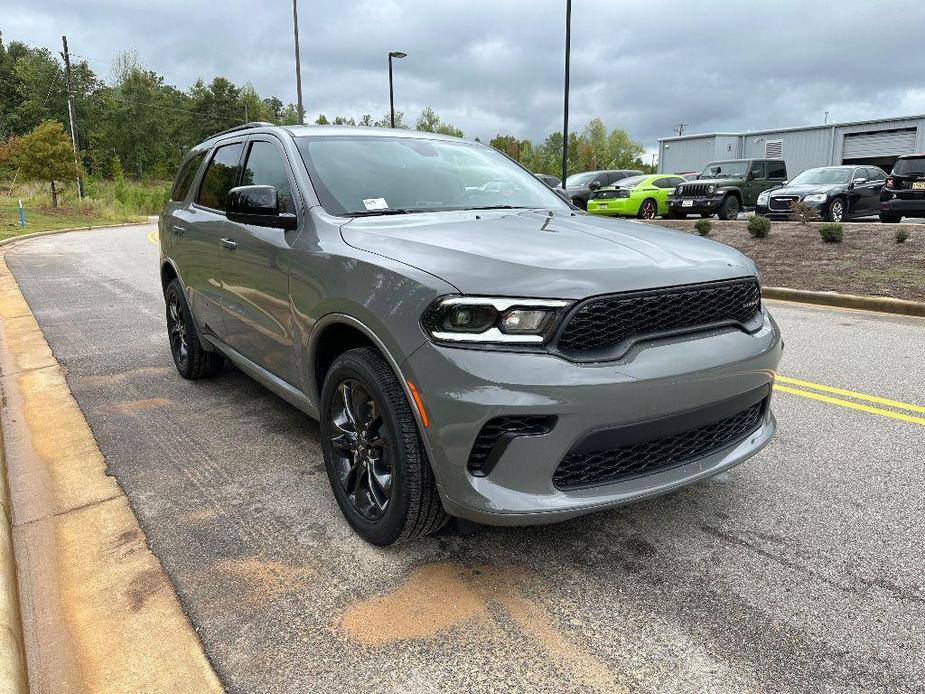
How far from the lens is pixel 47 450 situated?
13.5 ft

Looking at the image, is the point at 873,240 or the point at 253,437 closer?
the point at 253,437

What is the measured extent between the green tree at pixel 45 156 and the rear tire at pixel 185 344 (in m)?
31.5

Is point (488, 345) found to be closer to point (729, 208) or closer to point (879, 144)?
point (729, 208)

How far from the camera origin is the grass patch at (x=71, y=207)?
26.1m

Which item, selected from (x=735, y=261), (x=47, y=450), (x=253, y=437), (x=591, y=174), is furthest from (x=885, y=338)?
(x=591, y=174)

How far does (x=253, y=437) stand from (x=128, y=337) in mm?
3623

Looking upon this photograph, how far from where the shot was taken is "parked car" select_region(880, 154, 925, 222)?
16.0 metres

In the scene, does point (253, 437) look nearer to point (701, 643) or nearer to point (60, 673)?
point (60, 673)

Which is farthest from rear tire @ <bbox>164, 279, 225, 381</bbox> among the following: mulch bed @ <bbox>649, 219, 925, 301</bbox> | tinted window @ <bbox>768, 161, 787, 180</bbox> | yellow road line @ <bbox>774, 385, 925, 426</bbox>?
tinted window @ <bbox>768, 161, 787, 180</bbox>

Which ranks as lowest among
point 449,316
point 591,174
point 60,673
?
point 60,673

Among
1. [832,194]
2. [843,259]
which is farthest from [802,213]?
[843,259]

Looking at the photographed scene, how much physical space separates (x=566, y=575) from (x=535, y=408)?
2.67ft

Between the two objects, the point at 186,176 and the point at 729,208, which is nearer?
the point at 186,176

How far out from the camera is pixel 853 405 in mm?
4656
